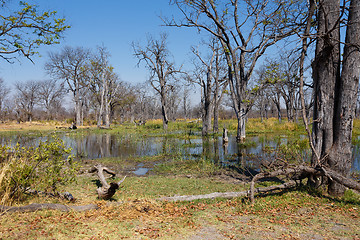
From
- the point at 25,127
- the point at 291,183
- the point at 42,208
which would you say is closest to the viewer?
the point at 42,208

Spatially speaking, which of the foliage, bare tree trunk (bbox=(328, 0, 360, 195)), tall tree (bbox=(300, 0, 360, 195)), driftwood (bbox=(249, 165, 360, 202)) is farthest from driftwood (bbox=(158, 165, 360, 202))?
the foliage

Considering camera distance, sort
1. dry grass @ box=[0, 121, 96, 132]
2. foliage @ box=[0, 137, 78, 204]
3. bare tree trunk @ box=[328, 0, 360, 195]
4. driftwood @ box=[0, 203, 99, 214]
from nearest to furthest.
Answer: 1. driftwood @ box=[0, 203, 99, 214]
2. foliage @ box=[0, 137, 78, 204]
3. bare tree trunk @ box=[328, 0, 360, 195]
4. dry grass @ box=[0, 121, 96, 132]

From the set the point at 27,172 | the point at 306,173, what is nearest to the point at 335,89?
the point at 306,173

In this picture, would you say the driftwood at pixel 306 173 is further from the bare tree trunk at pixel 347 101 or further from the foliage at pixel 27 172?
the foliage at pixel 27 172

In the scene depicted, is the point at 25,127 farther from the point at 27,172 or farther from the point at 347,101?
the point at 347,101

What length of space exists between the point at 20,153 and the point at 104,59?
3154 centimetres

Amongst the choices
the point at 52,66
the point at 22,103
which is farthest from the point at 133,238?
the point at 22,103

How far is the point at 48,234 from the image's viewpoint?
3602 mm

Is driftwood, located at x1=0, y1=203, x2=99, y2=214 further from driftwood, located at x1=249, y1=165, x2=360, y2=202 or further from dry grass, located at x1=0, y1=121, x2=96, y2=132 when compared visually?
dry grass, located at x1=0, y1=121, x2=96, y2=132

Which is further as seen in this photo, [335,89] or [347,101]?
[335,89]

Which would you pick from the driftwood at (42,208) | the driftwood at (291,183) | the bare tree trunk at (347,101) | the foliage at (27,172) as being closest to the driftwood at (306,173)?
the driftwood at (291,183)

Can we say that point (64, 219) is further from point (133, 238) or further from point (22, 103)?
point (22, 103)

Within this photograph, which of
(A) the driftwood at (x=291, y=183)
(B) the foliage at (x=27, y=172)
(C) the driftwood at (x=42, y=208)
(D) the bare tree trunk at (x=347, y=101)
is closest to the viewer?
(C) the driftwood at (x=42, y=208)

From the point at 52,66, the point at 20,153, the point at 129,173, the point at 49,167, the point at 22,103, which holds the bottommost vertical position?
the point at 129,173
